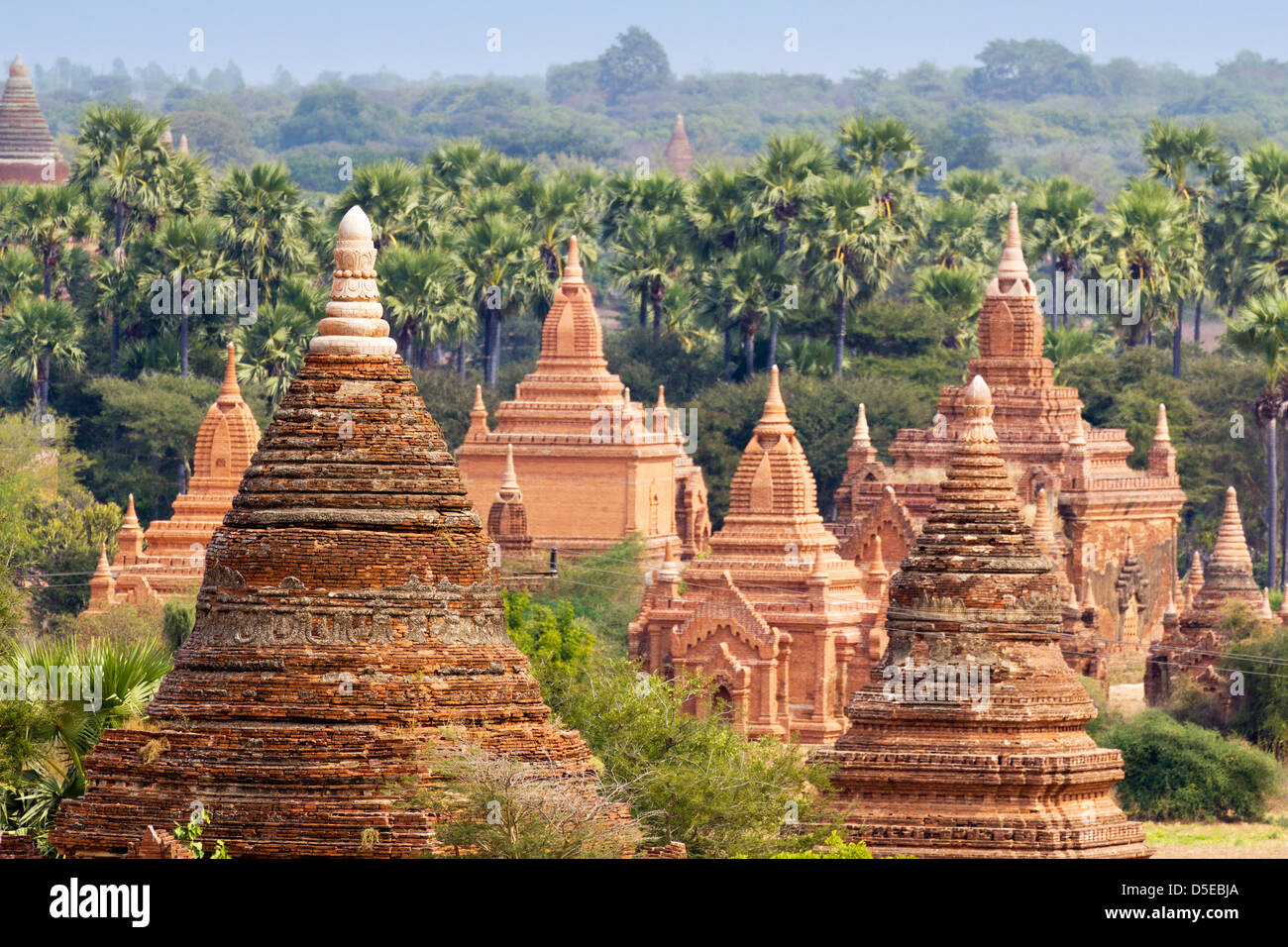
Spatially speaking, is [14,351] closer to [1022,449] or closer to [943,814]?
[1022,449]

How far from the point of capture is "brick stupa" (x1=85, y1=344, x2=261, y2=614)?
3201 inches

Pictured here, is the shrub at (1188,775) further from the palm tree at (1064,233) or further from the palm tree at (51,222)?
the palm tree at (51,222)

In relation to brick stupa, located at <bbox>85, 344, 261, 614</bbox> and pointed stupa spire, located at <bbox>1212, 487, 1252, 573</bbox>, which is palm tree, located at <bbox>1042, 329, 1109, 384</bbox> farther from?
brick stupa, located at <bbox>85, 344, 261, 614</bbox>

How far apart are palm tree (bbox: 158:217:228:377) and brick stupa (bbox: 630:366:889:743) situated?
33.3m

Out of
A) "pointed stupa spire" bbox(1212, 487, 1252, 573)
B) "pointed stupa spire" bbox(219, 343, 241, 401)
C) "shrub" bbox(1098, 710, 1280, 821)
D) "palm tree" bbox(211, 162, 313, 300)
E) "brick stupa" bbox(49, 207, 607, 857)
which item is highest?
"brick stupa" bbox(49, 207, 607, 857)

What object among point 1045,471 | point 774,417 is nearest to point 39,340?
point 1045,471

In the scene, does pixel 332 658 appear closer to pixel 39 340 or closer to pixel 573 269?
pixel 573 269

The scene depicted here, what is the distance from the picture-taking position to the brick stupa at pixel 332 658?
33.6 metres

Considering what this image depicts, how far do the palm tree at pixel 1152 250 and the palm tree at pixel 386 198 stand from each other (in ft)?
66.3

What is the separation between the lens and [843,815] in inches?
1690

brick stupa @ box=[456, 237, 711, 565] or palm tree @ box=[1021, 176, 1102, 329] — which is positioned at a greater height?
palm tree @ box=[1021, 176, 1102, 329]

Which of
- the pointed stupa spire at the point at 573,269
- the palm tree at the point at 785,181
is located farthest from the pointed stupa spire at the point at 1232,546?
the palm tree at the point at 785,181

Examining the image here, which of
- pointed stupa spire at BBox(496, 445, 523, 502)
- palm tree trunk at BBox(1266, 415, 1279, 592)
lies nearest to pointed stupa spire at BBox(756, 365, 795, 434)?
pointed stupa spire at BBox(496, 445, 523, 502)
